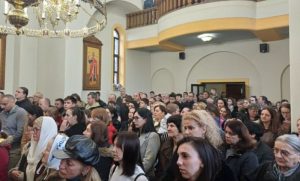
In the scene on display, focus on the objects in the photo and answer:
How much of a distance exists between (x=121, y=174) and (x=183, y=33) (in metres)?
8.40

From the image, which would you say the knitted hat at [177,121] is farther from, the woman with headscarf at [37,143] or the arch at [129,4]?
the arch at [129,4]

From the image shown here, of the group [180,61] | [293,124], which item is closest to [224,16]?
[180,61]

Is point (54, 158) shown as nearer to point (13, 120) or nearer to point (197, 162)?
point (197, 162)

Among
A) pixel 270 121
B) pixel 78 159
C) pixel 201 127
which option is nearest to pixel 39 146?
pixel 78 159

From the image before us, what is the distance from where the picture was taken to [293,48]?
483 cm

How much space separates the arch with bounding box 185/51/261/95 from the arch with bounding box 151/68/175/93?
982mm

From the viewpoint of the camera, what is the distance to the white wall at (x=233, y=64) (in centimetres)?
1153

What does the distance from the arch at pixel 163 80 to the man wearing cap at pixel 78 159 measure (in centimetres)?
1235

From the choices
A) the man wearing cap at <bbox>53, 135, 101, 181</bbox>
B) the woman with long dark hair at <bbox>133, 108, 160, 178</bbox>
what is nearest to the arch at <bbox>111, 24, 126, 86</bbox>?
the woman with long dark hair at <bbox>133, 108, 160, 178</bbox>

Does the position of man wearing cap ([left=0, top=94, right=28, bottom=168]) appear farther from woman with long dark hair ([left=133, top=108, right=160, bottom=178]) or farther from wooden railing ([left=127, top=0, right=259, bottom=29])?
wooden railing ([left=127, top=0, right=259, bottom=29])

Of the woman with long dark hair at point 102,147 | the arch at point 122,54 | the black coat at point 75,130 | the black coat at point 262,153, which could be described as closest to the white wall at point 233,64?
the arch at point 122,54

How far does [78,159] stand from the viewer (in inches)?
85.9

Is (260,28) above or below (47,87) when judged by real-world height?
above

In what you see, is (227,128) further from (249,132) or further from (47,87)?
(47,87)
